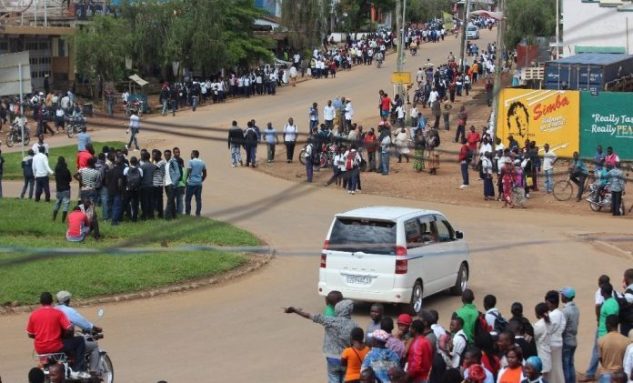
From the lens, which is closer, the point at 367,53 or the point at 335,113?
the point at 335,113

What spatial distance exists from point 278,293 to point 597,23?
6536mm

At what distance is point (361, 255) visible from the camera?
17219mm

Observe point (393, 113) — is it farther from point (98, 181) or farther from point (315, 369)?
point (315, 369)

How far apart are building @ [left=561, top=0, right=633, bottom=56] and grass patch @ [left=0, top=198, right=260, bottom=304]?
215 inches

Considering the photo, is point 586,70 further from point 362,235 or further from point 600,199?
point 362,235

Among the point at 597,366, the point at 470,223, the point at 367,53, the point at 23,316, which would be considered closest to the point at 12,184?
the point at 470,223

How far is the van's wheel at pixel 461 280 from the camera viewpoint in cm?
1906

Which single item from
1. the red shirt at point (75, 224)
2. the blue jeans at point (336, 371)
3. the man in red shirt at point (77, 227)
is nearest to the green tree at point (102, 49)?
the man in red shirt at point (77, 227)

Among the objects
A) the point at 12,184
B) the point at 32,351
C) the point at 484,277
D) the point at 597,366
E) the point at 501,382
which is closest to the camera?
the point at 501,382

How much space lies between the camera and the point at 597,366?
13.9 meters

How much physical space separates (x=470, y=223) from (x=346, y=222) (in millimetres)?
9837

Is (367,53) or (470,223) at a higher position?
(367,53)

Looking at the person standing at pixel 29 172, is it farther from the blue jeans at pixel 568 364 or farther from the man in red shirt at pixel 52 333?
the blue jeans at pixel 568 364

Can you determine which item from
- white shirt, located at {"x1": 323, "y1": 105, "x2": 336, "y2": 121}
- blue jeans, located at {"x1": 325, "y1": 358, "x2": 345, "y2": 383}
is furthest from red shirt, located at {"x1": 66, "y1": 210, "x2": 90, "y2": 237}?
white shirt, located at {"x1": 323, "y1": 105, "x2": 336, "y2": 121}
